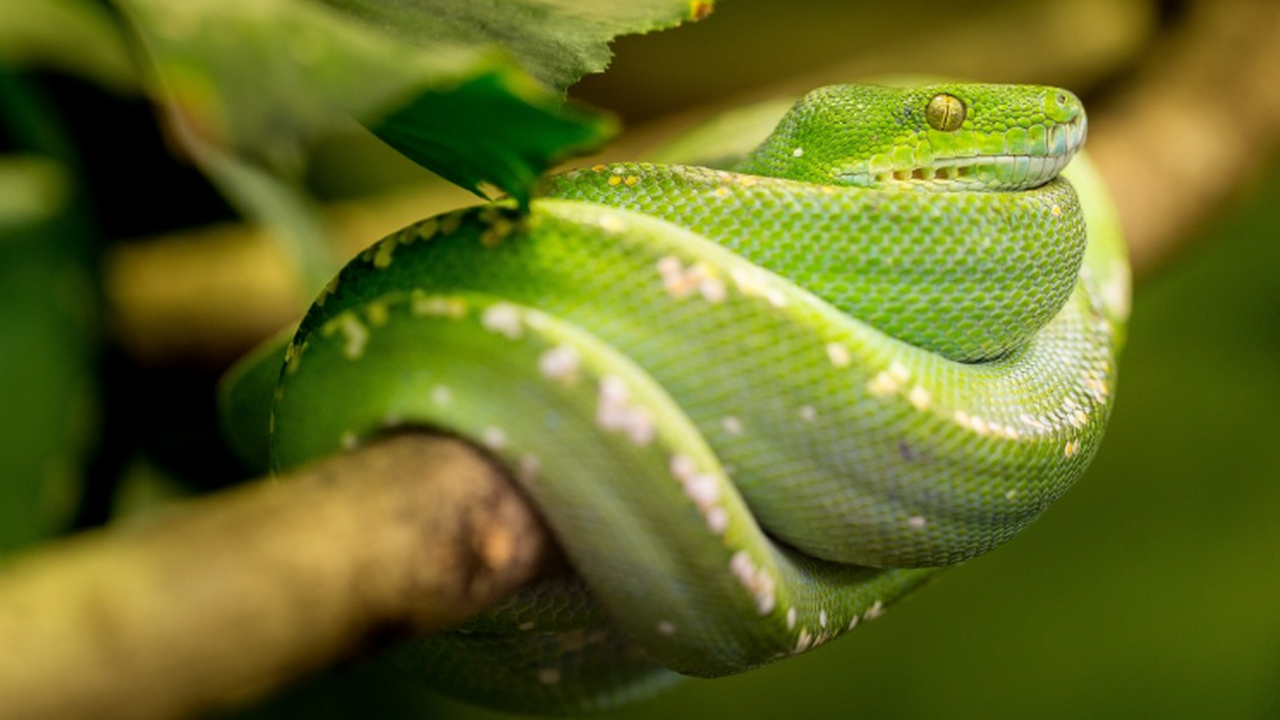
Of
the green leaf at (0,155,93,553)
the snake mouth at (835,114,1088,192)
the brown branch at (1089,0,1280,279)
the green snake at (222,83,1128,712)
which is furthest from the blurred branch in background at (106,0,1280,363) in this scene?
the green snake at (222,83,1128,712)

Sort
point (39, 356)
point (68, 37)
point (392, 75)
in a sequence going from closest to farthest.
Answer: point (392, 75), point (39, 356), point (68, 37)

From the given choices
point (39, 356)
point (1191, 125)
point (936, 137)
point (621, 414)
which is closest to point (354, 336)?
point (621, 414)

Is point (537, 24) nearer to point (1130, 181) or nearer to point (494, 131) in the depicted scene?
point (494, 131)

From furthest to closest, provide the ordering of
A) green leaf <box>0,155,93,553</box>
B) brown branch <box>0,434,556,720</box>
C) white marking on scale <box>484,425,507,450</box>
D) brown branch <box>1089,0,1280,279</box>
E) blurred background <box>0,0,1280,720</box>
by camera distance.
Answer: blurred background <box>0,0,1280,720</box> → brown branch <box>1089,0,1280,279</box> → green leaf <box>0,155,93,553</box> → white marking on scale <box>484,425,507,450</box> → brown branch <box>0,434,556,720</box>

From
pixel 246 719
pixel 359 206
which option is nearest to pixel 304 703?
pixel 246 719

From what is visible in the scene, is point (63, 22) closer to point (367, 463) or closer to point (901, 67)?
point (367, 463)

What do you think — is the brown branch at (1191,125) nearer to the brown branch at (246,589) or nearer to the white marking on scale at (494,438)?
the white marking on scale at (494,438)

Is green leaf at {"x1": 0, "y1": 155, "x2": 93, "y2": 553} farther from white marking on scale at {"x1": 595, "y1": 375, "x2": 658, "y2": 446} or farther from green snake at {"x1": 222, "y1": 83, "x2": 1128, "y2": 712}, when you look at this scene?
white marking on scale at {"x1": 595, "y1": 375, "x2": 658, "y2": 446}
